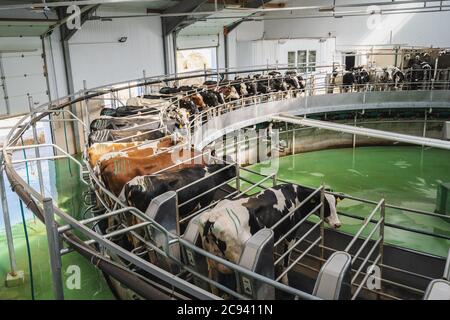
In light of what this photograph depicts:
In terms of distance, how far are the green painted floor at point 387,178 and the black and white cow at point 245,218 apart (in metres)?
4.14

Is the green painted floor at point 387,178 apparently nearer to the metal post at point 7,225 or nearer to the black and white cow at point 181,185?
the black and white cow at point 181,185

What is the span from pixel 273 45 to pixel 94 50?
25.9ft

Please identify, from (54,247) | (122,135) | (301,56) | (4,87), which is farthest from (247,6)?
(54,247)

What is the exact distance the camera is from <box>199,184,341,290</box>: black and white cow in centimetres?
270

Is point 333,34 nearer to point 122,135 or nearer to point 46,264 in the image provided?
point 122,135

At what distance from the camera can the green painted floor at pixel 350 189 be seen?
4.46 m

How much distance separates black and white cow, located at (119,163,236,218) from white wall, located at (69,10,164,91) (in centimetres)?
743

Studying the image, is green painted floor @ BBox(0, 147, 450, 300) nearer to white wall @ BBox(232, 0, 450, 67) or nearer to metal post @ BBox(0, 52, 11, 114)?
metal post @ BBox(0, 52, 11, 114)

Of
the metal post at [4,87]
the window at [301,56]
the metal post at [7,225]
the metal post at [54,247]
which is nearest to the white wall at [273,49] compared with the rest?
the window at [301,56]

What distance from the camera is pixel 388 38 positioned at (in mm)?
16078

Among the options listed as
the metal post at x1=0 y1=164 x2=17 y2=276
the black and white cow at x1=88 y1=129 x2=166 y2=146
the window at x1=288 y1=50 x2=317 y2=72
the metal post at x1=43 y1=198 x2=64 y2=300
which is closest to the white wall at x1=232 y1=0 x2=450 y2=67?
the window at x1=288 y1=50 x2=317 y2=72

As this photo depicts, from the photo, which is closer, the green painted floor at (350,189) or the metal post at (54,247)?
the metal post at (54,247)

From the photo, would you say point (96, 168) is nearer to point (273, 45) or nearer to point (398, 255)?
point (398, 255)
